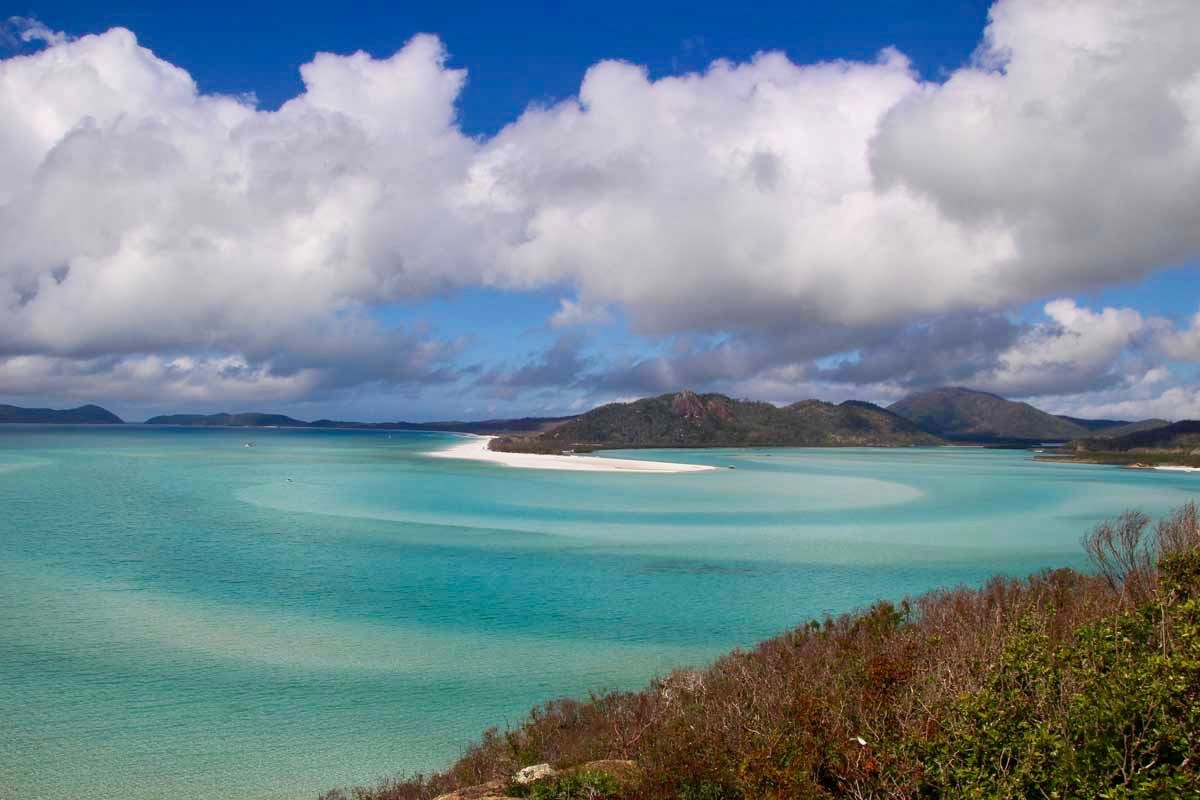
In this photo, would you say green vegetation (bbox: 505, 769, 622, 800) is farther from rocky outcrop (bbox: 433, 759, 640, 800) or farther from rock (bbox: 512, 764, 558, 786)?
rock (bbox: 512, 764, 558, 786)

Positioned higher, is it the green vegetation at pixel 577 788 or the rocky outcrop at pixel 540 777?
the green vegetation at pixel 577 788

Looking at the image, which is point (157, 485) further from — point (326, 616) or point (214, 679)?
point (214, 679)

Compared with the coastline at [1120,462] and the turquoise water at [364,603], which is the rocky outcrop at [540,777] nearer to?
the turquoise water at [364,603]

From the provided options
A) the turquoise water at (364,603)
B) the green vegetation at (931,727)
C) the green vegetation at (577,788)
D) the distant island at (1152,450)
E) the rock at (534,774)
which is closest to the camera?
the green vegetation at (931,727)

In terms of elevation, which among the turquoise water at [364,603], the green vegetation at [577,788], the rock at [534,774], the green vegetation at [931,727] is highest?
the green vegetation at [931,727]

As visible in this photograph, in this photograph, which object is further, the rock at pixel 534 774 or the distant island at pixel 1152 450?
the distant island at pixel 1152 450

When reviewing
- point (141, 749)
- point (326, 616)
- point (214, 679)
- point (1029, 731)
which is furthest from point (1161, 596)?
point (326, 616)

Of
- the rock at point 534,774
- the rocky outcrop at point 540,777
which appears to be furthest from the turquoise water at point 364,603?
the rocky outcrop at point 540,777
